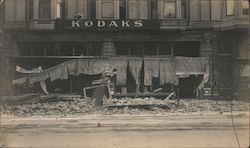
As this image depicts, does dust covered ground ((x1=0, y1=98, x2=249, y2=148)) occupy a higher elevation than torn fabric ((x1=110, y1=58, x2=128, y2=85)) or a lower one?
lower

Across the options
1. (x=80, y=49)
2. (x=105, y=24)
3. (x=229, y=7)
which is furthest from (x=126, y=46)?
(x=229, y=7)

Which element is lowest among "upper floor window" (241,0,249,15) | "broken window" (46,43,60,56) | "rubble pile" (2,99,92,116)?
"rubble pile" (2,99,92,116)

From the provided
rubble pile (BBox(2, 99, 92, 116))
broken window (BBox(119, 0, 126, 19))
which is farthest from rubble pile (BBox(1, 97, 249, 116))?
broken window (BBox(119, 0, 126, 19))

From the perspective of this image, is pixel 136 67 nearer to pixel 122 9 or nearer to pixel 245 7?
pixel 122 9

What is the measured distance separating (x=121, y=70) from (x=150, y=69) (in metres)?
0.26

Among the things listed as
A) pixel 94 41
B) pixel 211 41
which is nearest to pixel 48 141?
pixel 94 41

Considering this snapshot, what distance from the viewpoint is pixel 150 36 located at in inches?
197

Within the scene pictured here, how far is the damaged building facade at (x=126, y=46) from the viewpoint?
475cm

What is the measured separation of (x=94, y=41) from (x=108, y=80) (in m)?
0.37

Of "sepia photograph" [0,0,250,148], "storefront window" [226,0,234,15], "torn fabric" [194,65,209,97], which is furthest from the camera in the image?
"torn fabric" [194,65,209,97]

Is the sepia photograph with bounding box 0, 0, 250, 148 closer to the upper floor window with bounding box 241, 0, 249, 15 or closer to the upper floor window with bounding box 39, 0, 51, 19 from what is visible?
the upper floor window with bounding box 39, 0, 51, 19

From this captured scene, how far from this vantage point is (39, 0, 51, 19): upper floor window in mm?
4673

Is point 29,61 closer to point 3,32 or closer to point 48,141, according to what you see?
point 3,32

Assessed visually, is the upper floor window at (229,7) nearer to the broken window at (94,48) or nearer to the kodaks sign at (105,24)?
the kodaks sign at (105,24)
